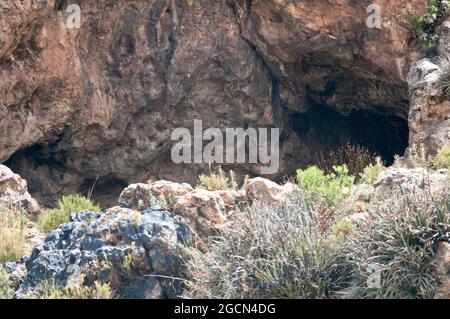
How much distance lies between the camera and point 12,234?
29.5 ft

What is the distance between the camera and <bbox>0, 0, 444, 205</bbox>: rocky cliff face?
11344 millimetres

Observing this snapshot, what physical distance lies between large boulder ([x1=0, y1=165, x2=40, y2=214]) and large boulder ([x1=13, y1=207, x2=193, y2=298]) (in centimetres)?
169

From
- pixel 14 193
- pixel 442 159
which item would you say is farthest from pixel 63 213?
pixel 442 159

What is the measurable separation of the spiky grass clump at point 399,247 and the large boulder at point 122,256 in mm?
1458

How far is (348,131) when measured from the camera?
540 inches

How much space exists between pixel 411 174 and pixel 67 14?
4787mm

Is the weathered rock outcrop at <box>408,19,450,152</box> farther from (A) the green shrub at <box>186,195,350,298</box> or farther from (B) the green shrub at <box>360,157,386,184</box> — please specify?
(A) the green shrub at <box>186,195,350,298</box>

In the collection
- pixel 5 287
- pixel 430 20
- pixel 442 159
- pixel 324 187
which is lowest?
pixel 5 287

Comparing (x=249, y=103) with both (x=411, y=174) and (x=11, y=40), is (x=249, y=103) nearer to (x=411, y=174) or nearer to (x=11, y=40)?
(x=11, y=40)

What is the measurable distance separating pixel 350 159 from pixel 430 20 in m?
1.97

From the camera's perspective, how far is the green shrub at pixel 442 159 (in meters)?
9.43

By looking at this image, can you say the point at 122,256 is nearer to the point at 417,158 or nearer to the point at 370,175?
the point at 370,175

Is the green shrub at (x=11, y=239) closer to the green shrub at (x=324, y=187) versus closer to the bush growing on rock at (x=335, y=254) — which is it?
the bush growing on rock at (x=335, y=254)

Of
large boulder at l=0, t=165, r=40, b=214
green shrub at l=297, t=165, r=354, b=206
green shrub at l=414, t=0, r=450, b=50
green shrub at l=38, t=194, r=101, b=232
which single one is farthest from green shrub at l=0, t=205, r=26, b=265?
green shrub at l=414, t=0, r=450, b=50
